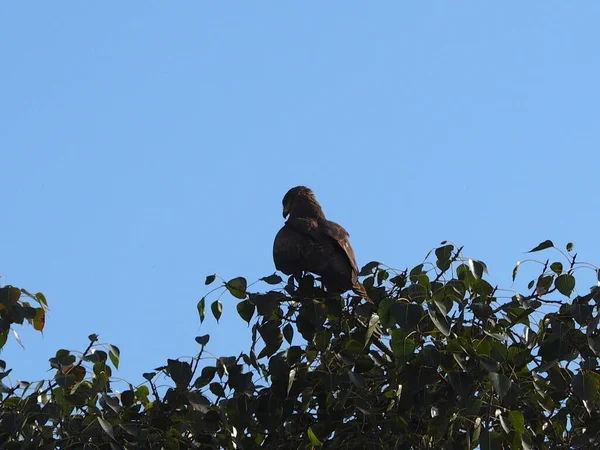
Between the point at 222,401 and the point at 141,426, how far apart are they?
38cm

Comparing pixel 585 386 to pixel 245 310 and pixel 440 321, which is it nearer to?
pixel 440 321

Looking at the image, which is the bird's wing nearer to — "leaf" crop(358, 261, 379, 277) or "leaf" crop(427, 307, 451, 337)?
"leaf" crop(358, 261, 379, 277)

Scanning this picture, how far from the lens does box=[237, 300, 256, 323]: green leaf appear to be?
463 cm

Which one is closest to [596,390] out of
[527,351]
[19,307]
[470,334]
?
[527,351]

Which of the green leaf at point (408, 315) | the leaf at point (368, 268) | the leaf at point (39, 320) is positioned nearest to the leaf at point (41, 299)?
the leaf at point (39, 320)

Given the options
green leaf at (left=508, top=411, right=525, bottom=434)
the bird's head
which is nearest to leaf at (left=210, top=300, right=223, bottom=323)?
green leaf at (left=508, top=411, right=525, bottom=434)

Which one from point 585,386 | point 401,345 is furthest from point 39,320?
point 585,386

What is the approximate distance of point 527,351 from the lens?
4355 millimetres

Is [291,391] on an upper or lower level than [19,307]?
lower

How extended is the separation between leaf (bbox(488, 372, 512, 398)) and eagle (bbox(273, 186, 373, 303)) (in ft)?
6.18

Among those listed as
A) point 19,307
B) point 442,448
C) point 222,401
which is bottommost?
point 442,448

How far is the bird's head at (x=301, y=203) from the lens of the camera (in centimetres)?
743

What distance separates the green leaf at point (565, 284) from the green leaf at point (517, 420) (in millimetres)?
728

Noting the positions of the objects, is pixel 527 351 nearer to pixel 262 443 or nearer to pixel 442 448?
pixel 442 448
